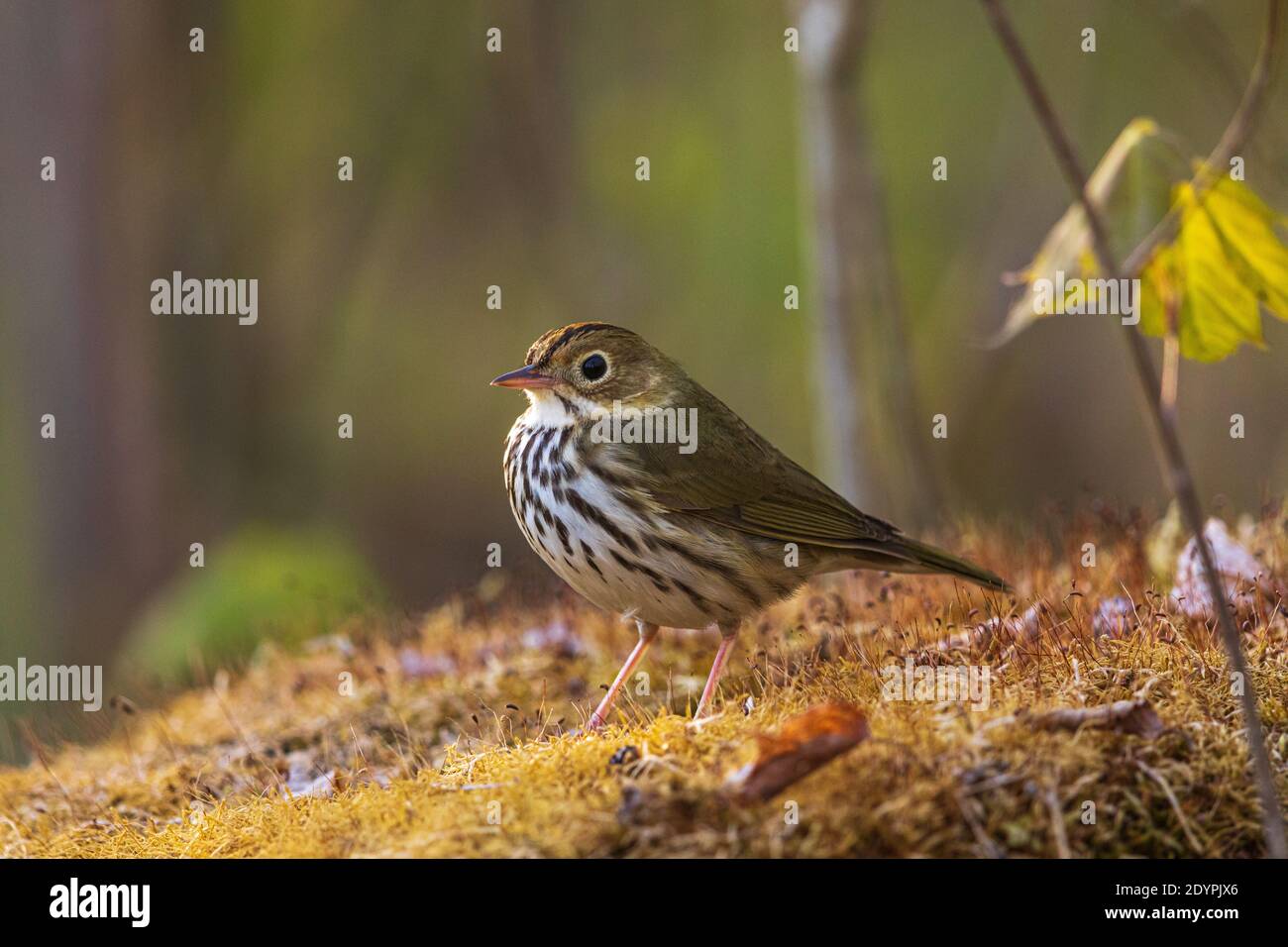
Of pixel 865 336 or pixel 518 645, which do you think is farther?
pixel 865 336

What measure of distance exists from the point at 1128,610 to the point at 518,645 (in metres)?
2.57

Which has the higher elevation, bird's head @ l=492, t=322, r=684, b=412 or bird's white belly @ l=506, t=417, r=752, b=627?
bird's head @ l=492, t=322, r=684, b=412

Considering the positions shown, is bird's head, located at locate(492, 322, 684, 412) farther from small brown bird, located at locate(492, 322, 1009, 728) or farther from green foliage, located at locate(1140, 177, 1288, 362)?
green foliage, located at locate(1140, 177, 1288, 362)

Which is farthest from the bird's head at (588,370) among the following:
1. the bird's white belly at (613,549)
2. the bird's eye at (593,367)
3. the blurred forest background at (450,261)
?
the blurred forest background at (450,261)

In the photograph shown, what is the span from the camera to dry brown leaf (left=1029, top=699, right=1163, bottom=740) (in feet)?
9.52

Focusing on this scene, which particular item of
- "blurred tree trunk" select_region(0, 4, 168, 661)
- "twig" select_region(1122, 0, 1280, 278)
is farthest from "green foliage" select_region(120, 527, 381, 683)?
"twig" select_region(1122, 0, 1280, 278)

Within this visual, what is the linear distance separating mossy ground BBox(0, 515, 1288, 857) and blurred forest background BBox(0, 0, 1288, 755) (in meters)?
3.06

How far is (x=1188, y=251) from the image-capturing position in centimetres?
375

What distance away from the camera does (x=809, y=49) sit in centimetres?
750

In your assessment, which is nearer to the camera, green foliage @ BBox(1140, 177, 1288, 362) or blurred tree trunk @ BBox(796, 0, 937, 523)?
green foliage @ BBox(1140, 177, 1288, 362)

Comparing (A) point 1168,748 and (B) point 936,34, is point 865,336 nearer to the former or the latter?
(B) point 936,34

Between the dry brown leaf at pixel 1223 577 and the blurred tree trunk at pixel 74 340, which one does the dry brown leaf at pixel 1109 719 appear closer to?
the dry brown leaf at pixel 1223 577
